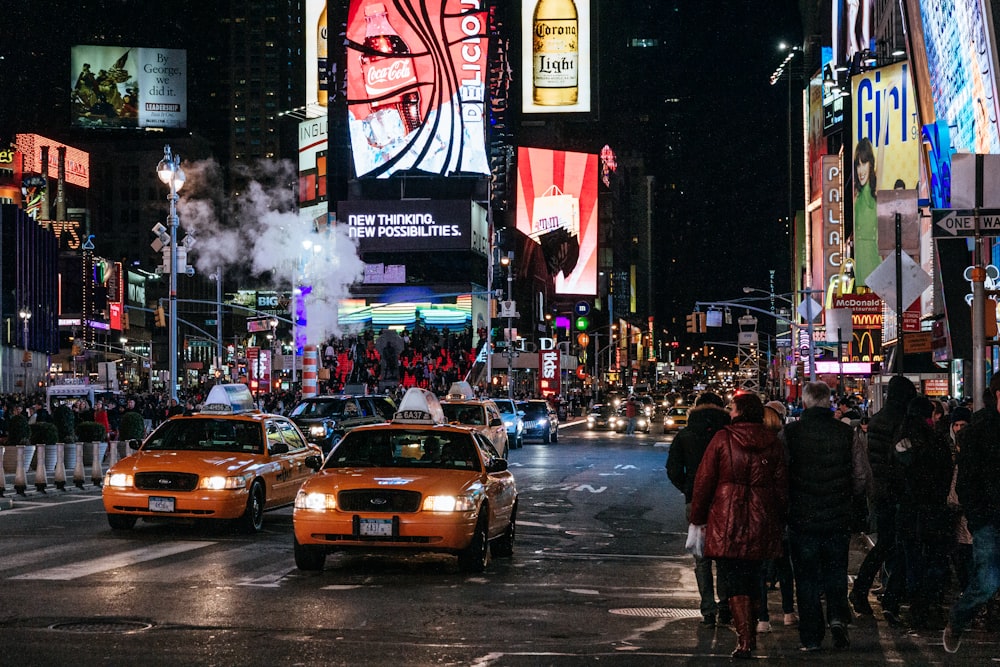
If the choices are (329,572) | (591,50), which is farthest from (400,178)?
(329,572)

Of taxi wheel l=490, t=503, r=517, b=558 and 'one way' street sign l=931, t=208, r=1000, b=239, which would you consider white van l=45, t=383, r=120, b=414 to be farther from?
'one way' street sign l=931, t=208, r=1000, b=239

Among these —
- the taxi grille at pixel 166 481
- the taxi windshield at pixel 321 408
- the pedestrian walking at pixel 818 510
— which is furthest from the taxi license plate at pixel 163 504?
the taxi windshield at pixel 321 408

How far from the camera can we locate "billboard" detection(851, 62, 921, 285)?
5725cm

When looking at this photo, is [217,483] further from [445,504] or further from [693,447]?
[693,447]

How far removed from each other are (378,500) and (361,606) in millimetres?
2055

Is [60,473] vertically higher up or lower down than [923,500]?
lower down

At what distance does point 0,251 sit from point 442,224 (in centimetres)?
3281

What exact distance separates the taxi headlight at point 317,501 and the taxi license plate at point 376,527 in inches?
13.8

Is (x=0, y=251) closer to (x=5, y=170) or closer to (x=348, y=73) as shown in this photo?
(x=348, y=73)

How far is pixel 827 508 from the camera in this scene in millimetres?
8594

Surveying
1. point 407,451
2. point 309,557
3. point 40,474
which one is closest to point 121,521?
point 407,451

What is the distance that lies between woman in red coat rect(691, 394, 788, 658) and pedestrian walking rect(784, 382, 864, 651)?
10.9 inches

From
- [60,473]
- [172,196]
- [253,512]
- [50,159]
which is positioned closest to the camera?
[253,512]

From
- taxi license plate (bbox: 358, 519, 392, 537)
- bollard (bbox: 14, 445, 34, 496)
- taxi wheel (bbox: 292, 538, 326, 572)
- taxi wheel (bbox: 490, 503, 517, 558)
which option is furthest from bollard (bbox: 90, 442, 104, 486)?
taxi license plate (bbox: 358, 519, 392, 537)
